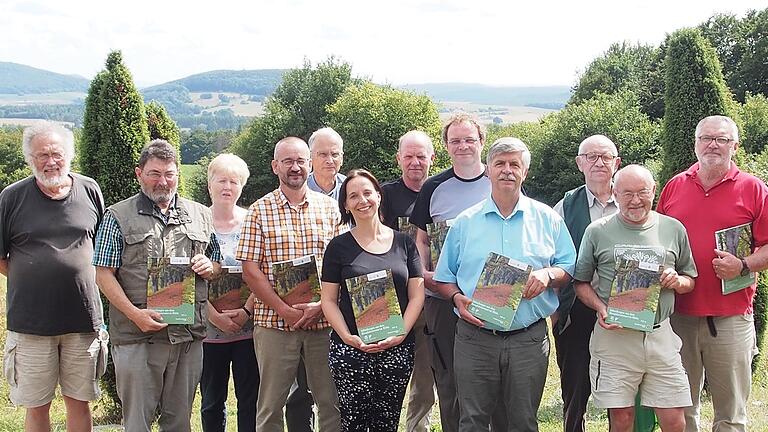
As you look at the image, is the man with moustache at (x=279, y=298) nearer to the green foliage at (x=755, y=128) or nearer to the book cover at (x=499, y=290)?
the book cover at (x=499, y=290)

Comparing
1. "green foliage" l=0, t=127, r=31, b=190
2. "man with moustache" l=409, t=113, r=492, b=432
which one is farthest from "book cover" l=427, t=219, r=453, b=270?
"green foliage" l=0, t=127, r=31, b=190

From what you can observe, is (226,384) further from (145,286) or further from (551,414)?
Answer: (551,414)

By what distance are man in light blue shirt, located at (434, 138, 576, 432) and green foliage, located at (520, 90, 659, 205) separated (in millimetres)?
37132

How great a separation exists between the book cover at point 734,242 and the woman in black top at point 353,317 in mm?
2094

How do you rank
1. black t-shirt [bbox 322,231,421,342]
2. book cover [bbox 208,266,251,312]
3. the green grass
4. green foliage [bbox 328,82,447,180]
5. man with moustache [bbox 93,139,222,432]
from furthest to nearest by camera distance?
green foliage [bbox 328,82,447,180], the green grass, book cover [bbox 208,266,251,312], man with moustache [bbox 93,139,222,432], black t-shirt [bbox 322,231,421,342]

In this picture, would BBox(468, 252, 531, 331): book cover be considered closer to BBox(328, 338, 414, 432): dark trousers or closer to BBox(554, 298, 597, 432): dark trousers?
BBox(328, 338, 414, 432): dark trousers

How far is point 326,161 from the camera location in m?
6.07

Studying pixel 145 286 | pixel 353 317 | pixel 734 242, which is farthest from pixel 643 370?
pixel 145 286

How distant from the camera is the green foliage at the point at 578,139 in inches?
1652

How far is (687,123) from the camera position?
29.1 feet

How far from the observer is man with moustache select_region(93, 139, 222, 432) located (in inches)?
186

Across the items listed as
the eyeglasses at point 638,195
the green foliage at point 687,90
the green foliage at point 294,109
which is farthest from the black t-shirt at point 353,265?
the green foliage at point 294,109

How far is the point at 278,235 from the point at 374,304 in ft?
3.31

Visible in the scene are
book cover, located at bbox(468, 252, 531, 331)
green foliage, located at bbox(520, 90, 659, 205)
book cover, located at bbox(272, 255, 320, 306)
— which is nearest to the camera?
book cover, located at bbox(468, 252, 531, 331)
